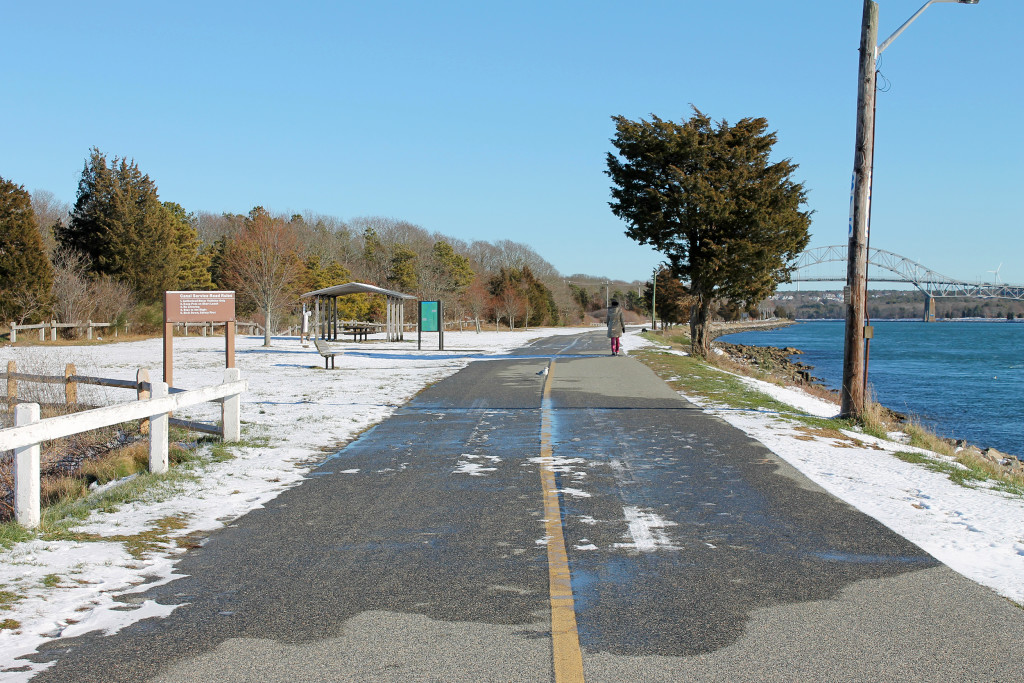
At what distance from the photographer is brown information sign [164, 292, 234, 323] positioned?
562 inches

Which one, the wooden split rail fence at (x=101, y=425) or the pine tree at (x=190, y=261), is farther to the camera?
the pine tree at (x=190, y=261)

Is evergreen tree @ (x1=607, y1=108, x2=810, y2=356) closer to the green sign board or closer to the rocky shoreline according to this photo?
the rocky shoreline

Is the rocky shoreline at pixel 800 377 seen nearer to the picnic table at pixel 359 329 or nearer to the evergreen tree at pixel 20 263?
the picnic table at pixel 359 329

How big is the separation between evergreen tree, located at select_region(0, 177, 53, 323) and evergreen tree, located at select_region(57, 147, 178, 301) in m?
8.72

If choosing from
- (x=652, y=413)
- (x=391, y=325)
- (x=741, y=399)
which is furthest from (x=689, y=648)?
(x=391, y=325)

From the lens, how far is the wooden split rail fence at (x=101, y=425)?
20.7 ft

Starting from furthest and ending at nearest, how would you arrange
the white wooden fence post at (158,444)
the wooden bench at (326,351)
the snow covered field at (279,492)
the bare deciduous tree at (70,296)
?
the bare deciduous tree at (70,296) < the wooden bench at (326,351) < the white wooden fence post at (158,444) < the snow covered field at (279,492)

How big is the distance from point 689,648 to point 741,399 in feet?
43.3

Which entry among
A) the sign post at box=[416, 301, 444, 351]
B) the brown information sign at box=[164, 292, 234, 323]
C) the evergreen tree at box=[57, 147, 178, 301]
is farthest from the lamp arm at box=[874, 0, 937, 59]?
the evergreen tree at box=[57, 147, 178, 301]

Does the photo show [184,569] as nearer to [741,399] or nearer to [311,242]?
[741,399]

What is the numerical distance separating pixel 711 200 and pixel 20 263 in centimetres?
3230

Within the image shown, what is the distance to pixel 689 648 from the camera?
4141 mm

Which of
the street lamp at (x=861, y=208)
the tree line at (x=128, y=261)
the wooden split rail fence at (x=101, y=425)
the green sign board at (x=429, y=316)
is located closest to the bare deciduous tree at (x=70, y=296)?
the tree line at (x=128, y=261)

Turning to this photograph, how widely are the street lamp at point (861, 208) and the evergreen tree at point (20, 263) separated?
37.9 metres
